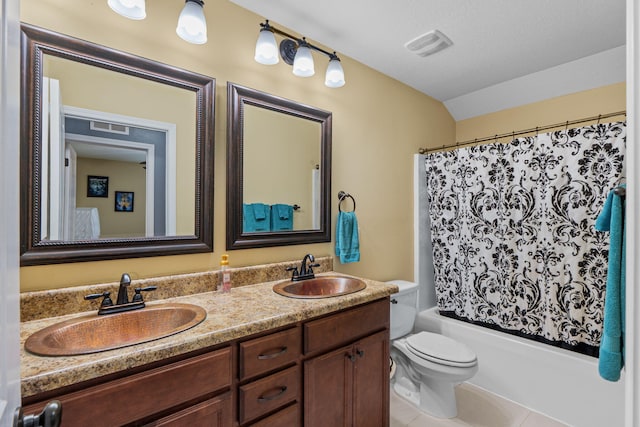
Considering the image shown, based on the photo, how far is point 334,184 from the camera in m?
2.20

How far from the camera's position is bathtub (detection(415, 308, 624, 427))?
1.84 meters

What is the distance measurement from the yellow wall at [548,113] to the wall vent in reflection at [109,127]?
3024 mm

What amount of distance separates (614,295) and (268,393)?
4.26ft

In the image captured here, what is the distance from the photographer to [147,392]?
0.91 meters

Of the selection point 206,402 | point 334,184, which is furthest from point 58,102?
point 334,184

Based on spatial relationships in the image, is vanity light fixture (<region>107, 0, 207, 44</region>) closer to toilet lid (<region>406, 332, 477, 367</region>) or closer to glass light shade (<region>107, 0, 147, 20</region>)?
glass light shade (<region>107, 0, 147, 20</region>)

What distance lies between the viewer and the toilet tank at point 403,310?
2.28 metres

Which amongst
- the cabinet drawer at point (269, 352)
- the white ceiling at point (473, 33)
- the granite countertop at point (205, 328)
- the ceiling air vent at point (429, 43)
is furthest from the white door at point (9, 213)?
the ceiling air vent at point (429, 43)

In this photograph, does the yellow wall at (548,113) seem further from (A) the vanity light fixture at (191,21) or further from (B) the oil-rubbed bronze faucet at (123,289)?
(B) the oil-rubbed bronze faucet at (123,289)

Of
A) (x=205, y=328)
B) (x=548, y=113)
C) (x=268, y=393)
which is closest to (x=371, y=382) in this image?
(x=268, y=393)

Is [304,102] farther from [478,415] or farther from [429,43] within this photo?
[478,415]

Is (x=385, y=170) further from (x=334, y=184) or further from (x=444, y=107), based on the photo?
(x=444, y=107)

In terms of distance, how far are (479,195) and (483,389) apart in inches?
57.9

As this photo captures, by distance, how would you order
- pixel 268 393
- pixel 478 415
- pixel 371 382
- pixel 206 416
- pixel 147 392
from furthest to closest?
1. pixel 478 415
2. pixel 371 382
3. pixel 268 393
4. pixel 206 416
5. pixel 147 392
